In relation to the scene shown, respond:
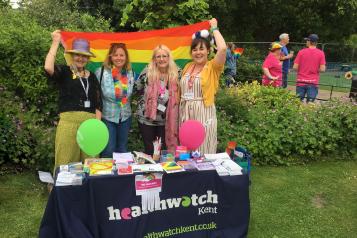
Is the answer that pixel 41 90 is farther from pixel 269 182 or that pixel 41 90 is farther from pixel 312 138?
pixel 312 138

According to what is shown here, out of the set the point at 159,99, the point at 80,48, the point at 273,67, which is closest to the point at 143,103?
the point at 159,99

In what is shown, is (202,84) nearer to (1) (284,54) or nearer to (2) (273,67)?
(2) (273,67)

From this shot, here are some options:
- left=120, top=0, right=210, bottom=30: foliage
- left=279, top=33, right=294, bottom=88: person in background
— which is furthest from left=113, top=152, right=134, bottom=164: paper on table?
left=279, top=33, right=294, bottom=88: person in background

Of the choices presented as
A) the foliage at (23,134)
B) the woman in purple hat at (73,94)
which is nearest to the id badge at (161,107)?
the woman in purple hat at (73,94)

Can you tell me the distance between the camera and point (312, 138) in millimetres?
6246

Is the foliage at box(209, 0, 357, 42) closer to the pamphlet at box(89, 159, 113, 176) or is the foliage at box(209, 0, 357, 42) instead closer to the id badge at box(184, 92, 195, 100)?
the id badge at box(184, 92, 195, 100)

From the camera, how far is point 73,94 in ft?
12.7

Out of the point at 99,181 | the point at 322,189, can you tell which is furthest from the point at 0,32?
the point at 322,189

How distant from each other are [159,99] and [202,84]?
0.50 metres

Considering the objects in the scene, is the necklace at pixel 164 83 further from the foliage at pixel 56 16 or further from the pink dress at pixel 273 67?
the foliage at pixel 56 16

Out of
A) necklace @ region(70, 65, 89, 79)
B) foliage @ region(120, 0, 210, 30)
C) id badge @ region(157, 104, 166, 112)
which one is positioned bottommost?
id badge @ region(157, 104, 166, 112)

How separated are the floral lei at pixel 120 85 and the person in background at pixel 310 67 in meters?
5.14

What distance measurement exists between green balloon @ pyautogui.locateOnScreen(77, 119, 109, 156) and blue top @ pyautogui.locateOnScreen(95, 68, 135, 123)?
74 cm

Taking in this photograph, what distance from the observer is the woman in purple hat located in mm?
3830
